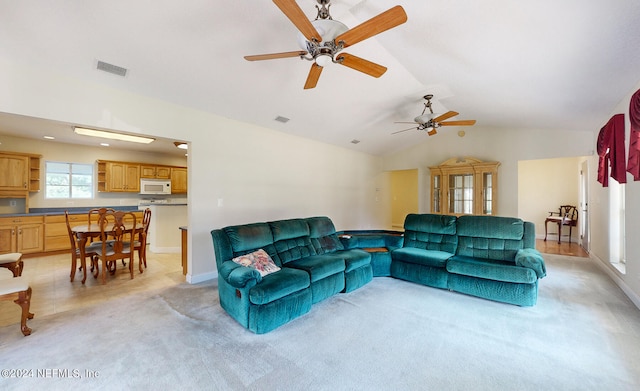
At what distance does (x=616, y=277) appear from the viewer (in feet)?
12.4

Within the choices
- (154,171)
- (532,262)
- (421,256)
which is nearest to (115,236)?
(154,171)

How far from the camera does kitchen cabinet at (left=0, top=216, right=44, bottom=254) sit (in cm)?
496

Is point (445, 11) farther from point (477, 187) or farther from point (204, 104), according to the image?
point (477, 187)

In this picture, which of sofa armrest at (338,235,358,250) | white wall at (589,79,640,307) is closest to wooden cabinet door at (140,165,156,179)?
sofa armrest at (338,235,358,250)

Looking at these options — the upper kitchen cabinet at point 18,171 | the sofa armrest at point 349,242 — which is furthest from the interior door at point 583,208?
the upper kitchen cabinet at point 18,171

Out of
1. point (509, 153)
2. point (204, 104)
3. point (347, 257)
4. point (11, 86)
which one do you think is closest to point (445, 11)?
point (347, 257)

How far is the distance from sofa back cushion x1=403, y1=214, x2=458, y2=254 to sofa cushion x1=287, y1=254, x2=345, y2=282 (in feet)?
5.45

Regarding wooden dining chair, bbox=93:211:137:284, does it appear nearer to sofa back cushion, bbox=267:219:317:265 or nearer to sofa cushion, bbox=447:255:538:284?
sofa back cushion, bbox=267:219:317:265

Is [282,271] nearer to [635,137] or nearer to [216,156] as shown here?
[216,156]

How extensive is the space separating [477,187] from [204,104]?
234 inches

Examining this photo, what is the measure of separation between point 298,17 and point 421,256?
3.29m

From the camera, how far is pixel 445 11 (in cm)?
221

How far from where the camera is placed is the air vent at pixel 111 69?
2.75m

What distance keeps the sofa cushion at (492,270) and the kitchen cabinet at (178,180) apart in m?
7.11
